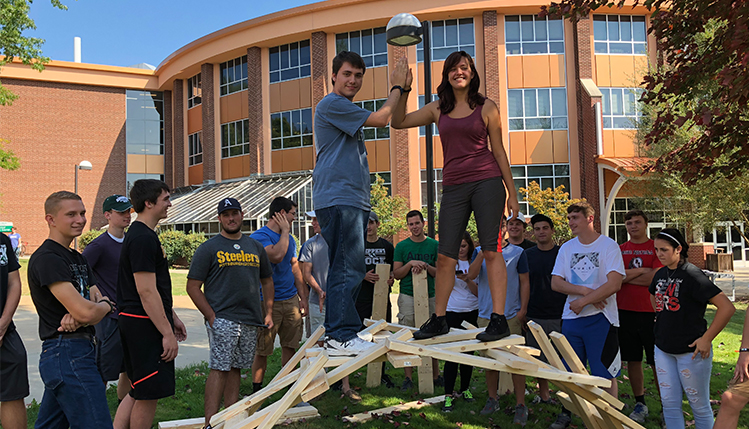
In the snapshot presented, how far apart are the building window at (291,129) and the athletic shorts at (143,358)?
89.1ft

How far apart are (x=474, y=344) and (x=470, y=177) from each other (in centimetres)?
134

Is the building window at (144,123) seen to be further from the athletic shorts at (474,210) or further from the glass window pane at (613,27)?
the athletic shorts at (474,210)

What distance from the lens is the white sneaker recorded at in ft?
14.4

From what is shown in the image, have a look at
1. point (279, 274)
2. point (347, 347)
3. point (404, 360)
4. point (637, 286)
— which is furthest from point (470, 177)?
point (279, 274)

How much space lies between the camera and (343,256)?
4.33 metres

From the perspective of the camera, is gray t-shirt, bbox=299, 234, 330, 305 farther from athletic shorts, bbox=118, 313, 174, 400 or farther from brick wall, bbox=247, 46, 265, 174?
brick wall, bbox=247, 46, 265, 174

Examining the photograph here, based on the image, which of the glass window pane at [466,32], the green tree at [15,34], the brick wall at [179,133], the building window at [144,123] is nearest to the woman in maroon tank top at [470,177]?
the green tree at [15,34]

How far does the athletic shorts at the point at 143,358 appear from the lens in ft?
14.1

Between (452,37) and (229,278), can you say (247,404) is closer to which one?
(229,278)

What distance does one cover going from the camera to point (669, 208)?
23.3 m

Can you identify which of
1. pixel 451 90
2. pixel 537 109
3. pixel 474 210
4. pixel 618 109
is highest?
pixel 537 109

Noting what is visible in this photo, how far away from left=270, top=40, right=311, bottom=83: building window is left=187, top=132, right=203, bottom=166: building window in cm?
839

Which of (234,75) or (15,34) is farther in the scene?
(234,75)

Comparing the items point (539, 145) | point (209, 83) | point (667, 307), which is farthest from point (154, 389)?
point (209, 83)
